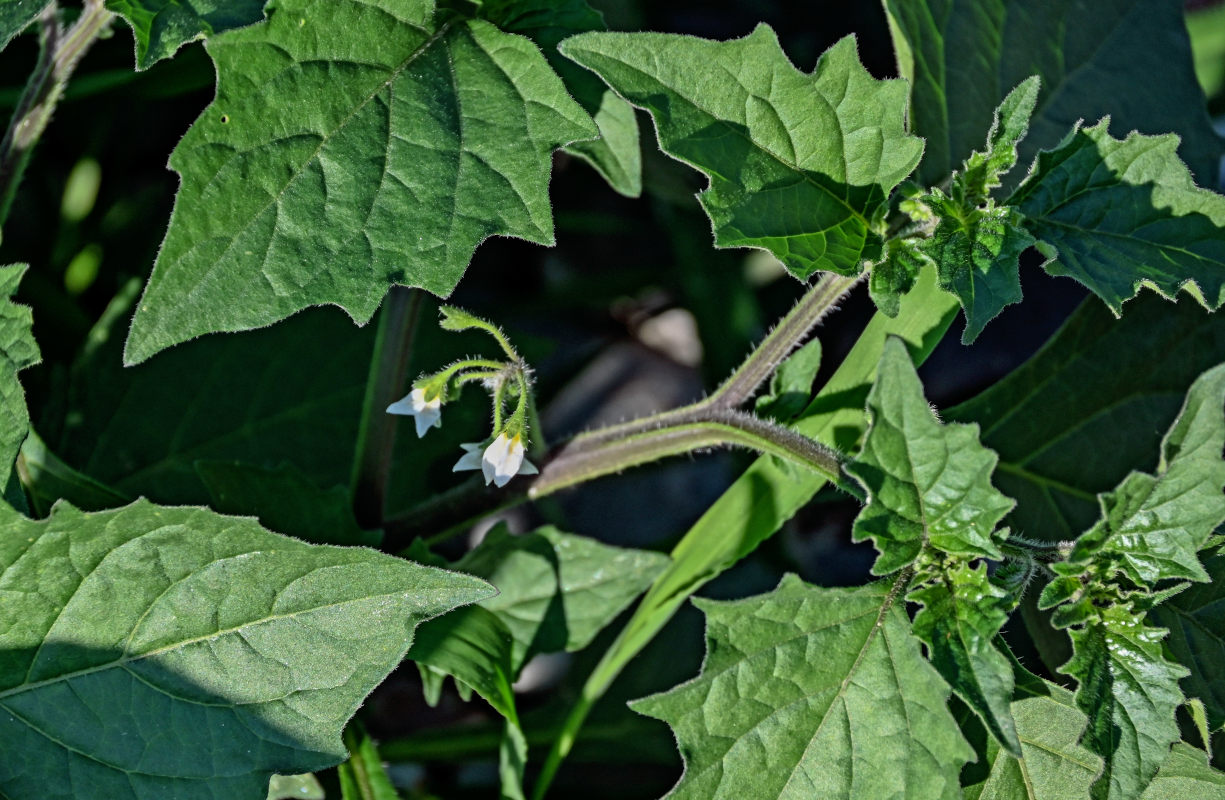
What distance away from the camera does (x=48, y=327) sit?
2.74 meters

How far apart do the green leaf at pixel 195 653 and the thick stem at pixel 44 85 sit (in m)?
0.83

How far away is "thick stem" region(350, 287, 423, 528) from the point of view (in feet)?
6.74

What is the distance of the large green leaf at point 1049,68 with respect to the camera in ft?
6.85

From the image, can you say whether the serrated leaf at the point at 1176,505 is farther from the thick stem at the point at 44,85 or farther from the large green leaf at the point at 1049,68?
the thick stem at the point at 44,85

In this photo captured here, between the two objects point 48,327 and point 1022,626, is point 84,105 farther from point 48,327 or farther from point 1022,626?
point 1022,626

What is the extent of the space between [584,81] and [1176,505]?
3.94ft

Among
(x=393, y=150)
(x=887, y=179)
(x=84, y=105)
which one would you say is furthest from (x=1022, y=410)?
Answer: (x=84, y=105)

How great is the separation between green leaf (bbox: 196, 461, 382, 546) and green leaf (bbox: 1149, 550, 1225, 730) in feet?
4.59

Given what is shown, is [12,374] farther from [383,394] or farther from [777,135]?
[777,135]

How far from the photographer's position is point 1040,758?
5.70 ft

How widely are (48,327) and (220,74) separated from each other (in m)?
1.54

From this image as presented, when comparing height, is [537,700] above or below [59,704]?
below

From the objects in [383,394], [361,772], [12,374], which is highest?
[12,374]

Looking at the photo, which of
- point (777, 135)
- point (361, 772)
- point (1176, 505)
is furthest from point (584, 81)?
point (361, 772)
